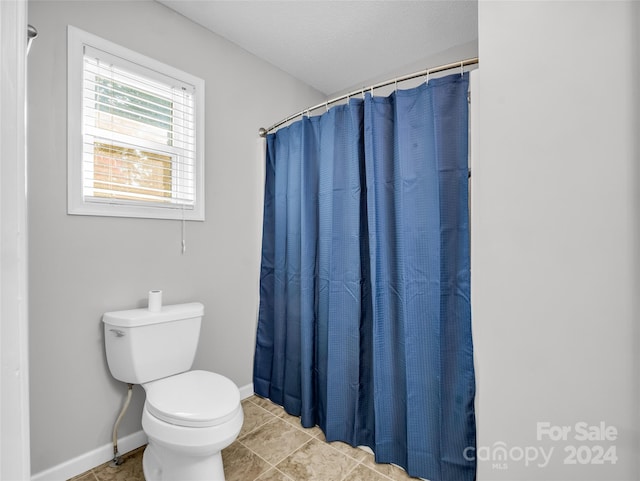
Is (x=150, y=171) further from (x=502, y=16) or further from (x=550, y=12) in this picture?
(x=550, y=12)

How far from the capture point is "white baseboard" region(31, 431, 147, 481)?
1.44 metres

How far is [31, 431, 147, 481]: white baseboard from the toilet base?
351 mm

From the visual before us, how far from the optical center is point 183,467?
1.32 metres

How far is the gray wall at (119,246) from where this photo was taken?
1.43 meters

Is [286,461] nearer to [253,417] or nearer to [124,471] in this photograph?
[253,417]

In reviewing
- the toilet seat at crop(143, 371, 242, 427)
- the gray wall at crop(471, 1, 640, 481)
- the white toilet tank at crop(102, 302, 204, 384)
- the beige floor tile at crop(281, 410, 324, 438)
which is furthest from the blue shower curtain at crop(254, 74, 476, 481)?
the white toilet tank at crop(102, 302, 204, 384)

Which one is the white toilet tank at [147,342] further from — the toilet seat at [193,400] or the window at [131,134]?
the window at [131,134]

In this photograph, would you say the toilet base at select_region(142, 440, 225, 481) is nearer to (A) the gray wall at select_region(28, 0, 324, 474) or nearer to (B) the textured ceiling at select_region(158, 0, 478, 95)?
(A) the gray wall at select_region(28, 0, 324, 474)

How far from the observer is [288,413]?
206 centimetres

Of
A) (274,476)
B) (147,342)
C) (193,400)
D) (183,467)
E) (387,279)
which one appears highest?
(387,279)

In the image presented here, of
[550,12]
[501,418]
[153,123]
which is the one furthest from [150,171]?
[501,418]

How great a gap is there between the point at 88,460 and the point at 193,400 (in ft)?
2.33

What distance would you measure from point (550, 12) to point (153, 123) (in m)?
1.88

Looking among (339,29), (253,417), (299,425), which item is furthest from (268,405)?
(339,29)
